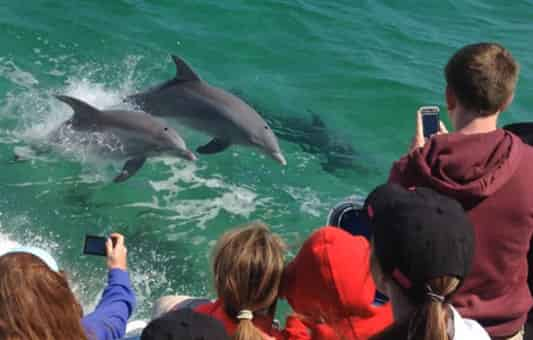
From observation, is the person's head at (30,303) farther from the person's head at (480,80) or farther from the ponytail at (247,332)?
the person's head at (480,80)

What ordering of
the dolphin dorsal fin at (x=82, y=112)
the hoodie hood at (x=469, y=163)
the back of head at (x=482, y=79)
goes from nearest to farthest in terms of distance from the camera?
the hoodie hood at (x=469, y=163), the back of head at (x=482, y=79), the dolphin dorsal fin at (x=82, y=112)

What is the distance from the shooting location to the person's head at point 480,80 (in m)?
3.61

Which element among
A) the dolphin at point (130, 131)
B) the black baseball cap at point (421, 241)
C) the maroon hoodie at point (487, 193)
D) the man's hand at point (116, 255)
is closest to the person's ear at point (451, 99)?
the maroon hoodie at point (487, 193)

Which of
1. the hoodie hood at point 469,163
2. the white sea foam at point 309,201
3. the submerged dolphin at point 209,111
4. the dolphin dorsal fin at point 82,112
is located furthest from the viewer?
the white sea foam at point 309,201

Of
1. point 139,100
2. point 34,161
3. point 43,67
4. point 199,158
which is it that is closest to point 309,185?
point 199,158

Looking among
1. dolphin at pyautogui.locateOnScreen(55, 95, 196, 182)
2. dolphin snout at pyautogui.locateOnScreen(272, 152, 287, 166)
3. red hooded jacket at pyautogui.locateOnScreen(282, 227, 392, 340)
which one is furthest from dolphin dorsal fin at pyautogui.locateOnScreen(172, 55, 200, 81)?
red hooded jacket at pyautogui.locateOnScreen(282, 227, 392, 340)

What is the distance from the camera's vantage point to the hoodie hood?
344 cm

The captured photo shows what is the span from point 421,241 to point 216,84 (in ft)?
31.4

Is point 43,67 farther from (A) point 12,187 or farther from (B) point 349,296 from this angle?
(B) point 349,296

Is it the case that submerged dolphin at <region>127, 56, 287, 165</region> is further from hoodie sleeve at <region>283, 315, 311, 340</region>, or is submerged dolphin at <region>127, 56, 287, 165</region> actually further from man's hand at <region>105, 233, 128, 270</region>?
hoodie sleeve at <region>283, 315, 311, 340</region>

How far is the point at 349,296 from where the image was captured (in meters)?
3.24

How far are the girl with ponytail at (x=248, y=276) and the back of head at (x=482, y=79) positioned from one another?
1287 millimetres

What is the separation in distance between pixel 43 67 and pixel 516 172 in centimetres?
922

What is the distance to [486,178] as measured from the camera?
345 centimetres
